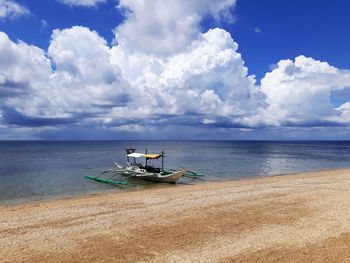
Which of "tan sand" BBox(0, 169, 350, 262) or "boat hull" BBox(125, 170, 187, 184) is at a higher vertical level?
"tan sand" BBox(0, 169, 350, 262)

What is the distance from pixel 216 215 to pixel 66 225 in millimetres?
7653

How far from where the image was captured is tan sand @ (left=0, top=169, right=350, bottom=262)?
8.83m

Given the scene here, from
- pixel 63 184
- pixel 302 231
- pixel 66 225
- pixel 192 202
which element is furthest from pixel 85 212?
pixel 63 184

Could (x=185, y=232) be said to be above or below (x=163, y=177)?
above

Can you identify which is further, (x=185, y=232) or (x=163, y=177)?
(x=163, y=177)

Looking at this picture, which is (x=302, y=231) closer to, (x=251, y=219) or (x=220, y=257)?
(x=251, y=219)

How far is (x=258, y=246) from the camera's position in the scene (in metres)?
9.41

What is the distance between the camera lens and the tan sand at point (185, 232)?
8.83 m

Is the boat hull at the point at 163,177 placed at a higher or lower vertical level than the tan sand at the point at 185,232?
lower

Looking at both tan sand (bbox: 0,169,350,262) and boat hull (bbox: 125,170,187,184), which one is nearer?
tan sand (bbox: 0,169,350,262)

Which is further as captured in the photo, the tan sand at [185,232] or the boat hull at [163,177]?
the boat hull at [163,177]

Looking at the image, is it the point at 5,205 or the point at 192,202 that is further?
the point at 5,205

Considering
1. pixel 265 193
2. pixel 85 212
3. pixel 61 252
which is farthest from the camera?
pixel 265 193

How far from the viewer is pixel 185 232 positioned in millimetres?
10797
